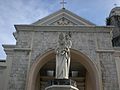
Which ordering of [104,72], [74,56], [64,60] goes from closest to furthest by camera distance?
[64,60], [104,72], [74,56]

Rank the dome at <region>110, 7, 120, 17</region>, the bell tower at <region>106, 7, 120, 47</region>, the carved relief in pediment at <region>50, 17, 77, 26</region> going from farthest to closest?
the dome at <region>110, 7, 120, 17</region>, the bell tower at <region>106, 7, 120, 47</region>, the carved relief in pediment at <region>50, 17, 77, 26</region>

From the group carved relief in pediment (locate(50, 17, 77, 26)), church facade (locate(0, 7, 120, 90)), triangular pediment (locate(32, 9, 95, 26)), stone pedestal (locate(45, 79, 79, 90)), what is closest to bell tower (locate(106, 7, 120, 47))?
triangular pediment (locate(32, 9, 95, 26))

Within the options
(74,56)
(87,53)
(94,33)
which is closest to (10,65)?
(74,56)

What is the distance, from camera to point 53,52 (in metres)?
14.7

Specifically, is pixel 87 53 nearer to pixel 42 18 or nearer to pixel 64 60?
pixel 42 18

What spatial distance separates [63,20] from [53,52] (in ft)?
9.84

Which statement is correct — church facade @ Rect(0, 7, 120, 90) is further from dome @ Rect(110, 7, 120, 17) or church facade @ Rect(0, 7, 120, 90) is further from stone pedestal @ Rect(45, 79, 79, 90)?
dome @ Rect(110, 7, 120, 17)

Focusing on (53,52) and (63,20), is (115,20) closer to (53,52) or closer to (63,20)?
(63,20)

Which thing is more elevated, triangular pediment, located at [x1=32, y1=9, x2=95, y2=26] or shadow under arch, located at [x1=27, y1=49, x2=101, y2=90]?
triangular pediment, located at [x1=32, y1=9, x2=95, y2=26]

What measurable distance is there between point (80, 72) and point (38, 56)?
496cm

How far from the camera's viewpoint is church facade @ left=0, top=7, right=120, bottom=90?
13656 mm

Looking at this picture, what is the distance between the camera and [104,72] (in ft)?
45.3

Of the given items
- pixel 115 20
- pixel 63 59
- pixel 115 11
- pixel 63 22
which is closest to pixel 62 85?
pixel 63 59

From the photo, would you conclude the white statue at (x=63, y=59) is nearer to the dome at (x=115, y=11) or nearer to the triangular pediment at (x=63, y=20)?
the triangular pediment at (x=63, y=20)
